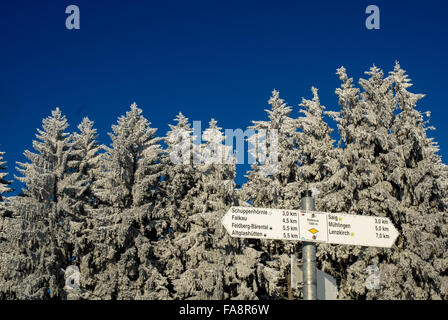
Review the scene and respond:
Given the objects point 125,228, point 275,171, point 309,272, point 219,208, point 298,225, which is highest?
point 275,171

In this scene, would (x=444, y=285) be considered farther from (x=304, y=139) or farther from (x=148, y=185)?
(x=148, y=185)

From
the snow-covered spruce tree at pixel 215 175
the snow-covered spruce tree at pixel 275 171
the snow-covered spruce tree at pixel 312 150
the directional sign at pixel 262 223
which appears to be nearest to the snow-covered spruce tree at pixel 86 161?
the snow-covered spruce tree at pixel 215 175

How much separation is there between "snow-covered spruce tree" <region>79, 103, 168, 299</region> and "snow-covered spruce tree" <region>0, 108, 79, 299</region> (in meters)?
1.55

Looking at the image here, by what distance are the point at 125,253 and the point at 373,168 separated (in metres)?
15.1

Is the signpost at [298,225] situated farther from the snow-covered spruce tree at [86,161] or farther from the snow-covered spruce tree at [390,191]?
the snow-covered spruce tree at [86,161]

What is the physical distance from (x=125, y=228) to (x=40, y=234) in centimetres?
488

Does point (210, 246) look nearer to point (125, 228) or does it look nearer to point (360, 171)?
point (125, 228)

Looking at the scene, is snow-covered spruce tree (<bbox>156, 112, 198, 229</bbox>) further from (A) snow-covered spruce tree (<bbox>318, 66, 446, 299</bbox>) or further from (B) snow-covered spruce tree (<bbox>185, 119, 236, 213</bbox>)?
(A) snow-covered spruce tree (<bbox>318, 66, 446, 299</bbox>)

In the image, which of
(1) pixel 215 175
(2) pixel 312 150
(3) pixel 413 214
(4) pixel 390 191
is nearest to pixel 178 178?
(1) pixel 215 175

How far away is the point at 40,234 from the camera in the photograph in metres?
24.3

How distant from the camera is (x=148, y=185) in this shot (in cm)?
2780

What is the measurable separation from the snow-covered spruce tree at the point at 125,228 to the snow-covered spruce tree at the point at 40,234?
1.55 m

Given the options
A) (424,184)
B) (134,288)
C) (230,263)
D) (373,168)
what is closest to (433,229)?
(424,184)

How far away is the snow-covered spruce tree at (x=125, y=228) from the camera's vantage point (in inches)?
937
